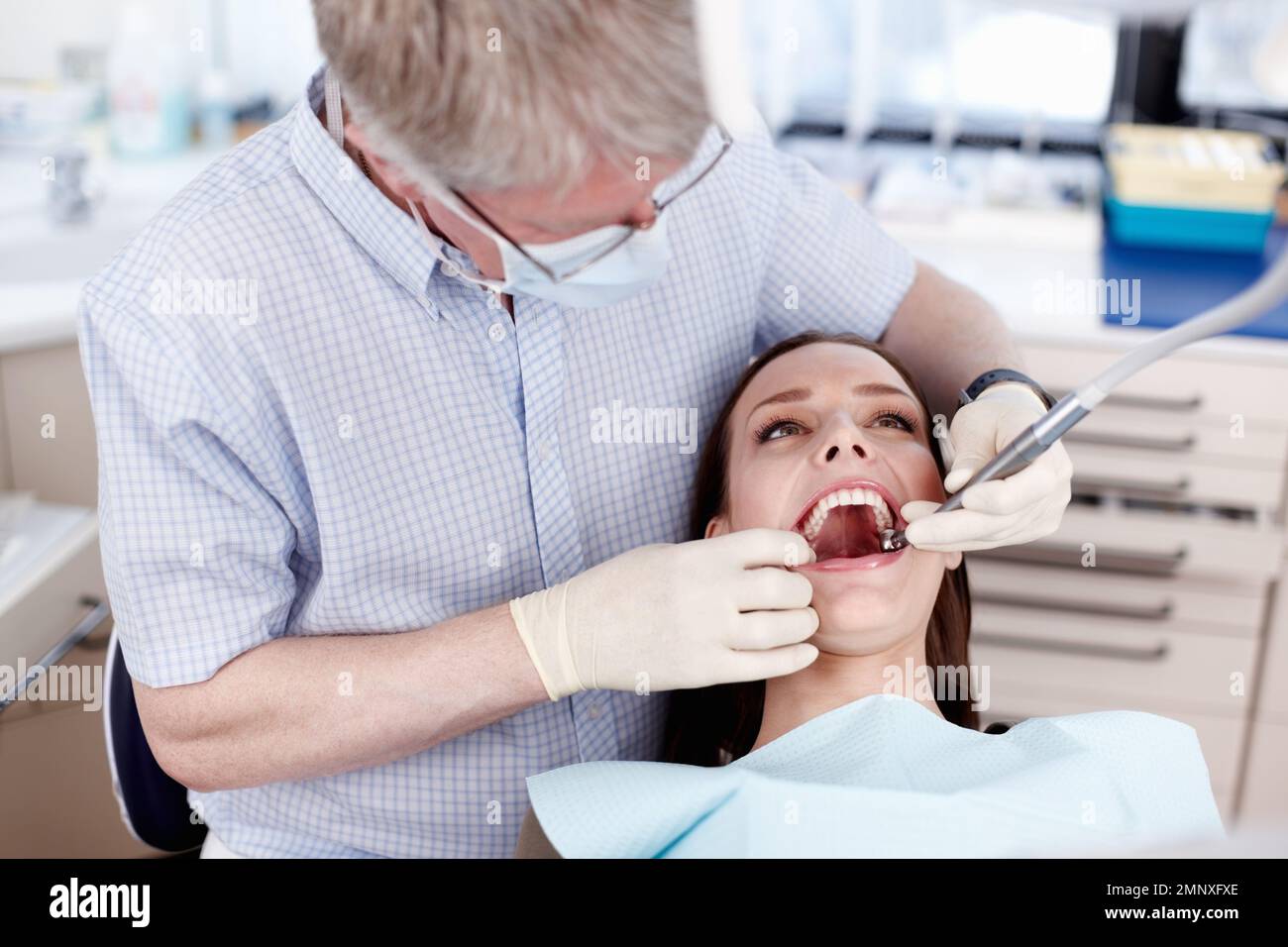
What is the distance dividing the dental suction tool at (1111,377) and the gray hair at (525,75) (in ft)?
1.32

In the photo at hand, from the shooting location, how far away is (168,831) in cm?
145

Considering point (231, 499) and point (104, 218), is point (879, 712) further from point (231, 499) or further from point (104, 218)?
point (104, 218)

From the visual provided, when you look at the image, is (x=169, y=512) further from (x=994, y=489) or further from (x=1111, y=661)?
(x=1111, y=661)

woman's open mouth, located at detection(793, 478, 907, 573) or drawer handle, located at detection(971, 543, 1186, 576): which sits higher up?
woman's open mouth, located at detection(793, 478, 907, 573)

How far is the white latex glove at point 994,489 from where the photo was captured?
1.24m

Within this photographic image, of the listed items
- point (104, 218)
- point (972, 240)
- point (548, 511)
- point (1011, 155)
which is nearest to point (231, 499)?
point (548, 511)

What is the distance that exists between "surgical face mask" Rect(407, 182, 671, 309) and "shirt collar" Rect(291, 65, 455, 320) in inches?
0.8

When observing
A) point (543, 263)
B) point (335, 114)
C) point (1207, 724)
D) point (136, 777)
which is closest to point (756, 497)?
point (543, 263)

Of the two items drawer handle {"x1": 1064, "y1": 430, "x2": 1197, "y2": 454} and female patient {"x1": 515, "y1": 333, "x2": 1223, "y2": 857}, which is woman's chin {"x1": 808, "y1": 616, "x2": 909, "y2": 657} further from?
drawer handle {"x1": 1064, "y1": 430, "x2": 1197, "y2": 454}

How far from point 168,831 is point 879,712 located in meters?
0.80

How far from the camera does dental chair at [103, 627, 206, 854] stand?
4.45ft

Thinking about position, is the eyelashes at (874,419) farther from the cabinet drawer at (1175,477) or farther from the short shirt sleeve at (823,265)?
the cabinet drawer at (1175,477)

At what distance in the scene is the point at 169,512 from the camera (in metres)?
1.13

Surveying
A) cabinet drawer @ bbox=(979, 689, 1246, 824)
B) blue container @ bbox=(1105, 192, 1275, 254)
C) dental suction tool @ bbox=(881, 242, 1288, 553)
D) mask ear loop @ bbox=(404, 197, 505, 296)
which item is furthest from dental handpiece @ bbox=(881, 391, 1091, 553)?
blue container @ bbox=(1105, 192, 1275, 254)
